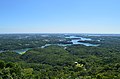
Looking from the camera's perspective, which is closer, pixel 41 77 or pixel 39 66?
pixel 41 77

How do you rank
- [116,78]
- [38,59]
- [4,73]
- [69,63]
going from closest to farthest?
[116,78], [4,73], [69,63], [38,59]

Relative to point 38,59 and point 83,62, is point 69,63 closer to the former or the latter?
point 83,62

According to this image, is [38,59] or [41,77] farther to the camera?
[38,59]

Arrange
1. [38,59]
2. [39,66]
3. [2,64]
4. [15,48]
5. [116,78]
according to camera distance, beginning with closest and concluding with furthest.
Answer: [116,78], [2,64], [39,66], [38,59], [15,48]

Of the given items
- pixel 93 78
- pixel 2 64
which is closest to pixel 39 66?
pixel 2 64

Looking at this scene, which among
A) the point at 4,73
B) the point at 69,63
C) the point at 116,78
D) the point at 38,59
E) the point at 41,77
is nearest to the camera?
the point at 116,78

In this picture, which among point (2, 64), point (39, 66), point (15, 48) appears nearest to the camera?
point (2, 64)

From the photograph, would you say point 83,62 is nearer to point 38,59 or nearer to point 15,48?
point 38,59

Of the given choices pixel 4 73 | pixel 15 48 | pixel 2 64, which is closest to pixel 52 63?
pixel 2 64

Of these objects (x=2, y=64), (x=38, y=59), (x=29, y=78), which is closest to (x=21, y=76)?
(x=29, y=78)
